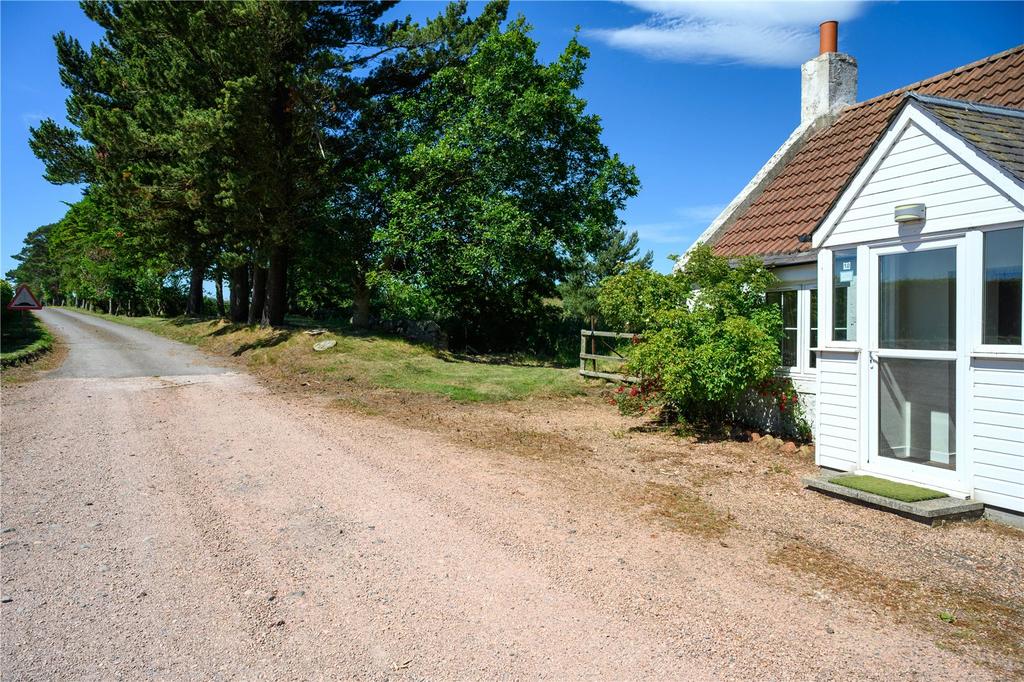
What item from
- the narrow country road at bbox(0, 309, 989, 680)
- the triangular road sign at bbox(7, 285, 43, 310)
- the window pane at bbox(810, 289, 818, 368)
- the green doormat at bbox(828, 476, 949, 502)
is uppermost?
the triangular road sign at bbox(7, 285, 43, 310)

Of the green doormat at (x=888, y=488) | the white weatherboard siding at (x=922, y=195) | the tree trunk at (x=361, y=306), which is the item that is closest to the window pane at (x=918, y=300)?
the white weatherboard siding at (x=922, y=195)

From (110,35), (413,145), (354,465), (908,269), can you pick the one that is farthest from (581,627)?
(110,35)

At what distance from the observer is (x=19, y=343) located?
21.0 meters

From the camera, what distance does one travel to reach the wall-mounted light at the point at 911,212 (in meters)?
6.19

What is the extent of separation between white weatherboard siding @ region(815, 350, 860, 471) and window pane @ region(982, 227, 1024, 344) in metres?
1.40

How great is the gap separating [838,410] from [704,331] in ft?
7.57

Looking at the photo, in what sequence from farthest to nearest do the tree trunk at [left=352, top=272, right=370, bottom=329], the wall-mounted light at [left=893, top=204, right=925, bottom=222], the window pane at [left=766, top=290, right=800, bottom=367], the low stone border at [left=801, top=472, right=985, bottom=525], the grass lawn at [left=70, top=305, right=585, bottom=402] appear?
the tree trunk at [left=352, top=272, right=370, bottom=329] → the grass lawn at [left=70, top=305, right=585, bottom=402] → the window pane at [left=766, top=290, right=800, bottom=367] → the wall-mounted light at [left=893, top=204, right=925, bottom=222] → the low stone border at [left=801, top=472, right=985, bottom=525]

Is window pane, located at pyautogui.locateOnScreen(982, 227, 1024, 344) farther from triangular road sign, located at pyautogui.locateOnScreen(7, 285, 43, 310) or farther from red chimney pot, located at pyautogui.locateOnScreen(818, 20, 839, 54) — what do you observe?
triangular road sign, located at pyautogui.locateOnScreen(7, 285, 43, 310)

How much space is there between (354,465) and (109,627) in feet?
13.3

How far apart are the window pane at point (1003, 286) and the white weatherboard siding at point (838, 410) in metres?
1.40

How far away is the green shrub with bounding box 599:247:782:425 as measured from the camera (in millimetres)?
8633

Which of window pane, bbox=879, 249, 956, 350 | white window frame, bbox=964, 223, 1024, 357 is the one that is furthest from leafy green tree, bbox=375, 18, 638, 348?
white window frame, bbox=964, 223, 1024, 357

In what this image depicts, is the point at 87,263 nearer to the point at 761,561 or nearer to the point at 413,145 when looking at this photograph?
the point at 413,145

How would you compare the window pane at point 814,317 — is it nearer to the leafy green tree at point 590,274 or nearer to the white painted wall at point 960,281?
the white painted wall at point 960,281
